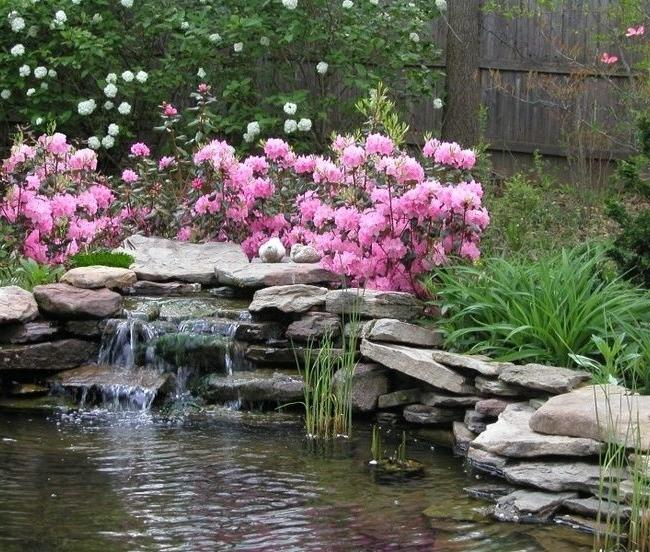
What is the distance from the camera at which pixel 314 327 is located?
734 centimetres

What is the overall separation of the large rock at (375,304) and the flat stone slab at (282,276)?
625 millimetres

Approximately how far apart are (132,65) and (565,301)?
798cm

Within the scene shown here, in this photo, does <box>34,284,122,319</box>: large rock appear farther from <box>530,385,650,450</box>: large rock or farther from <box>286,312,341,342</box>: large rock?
<box>530,385,650,450</box>: large rock

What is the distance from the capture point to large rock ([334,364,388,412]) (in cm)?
700

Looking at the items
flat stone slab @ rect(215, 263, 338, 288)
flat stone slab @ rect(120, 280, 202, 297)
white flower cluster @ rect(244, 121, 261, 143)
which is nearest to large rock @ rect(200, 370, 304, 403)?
flat stone slab @ rect(215, 263, 338, 288)

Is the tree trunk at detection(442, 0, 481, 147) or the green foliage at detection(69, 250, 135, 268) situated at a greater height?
the tree trunk at detection(442, 0, 481, 147)

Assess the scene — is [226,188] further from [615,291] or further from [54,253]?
[615,291]

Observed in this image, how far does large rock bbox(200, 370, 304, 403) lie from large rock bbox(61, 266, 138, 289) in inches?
45.0

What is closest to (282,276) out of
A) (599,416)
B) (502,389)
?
(502,389)

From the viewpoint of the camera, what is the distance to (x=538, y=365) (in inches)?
248

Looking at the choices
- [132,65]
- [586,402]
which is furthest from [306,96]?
[586,402]

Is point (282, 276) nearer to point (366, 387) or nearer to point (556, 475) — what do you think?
point (366, 387)

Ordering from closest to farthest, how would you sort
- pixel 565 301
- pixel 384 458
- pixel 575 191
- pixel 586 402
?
pixel 586 402 < pixel 384 458 < pixel 565 301 < pixel 575 191

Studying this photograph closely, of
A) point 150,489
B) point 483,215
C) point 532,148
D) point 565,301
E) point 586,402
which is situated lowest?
point 150,489
